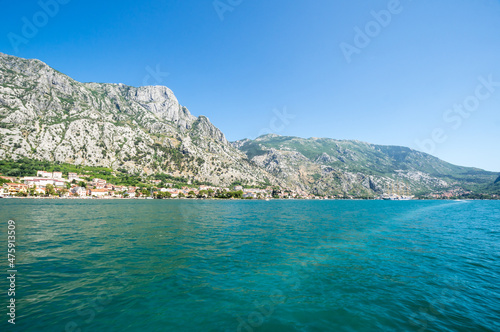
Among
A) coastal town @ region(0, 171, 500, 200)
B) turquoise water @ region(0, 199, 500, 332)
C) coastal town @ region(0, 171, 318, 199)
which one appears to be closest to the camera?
turquoise water @ region(0, 199, 500, 332)

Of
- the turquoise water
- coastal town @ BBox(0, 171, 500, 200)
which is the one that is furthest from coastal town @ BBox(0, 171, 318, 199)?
the turquoise water

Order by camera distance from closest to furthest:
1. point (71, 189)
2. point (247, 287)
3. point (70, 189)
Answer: point (247, 287) < point (71, 189) < point (70, 189)

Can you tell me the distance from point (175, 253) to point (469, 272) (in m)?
25.2

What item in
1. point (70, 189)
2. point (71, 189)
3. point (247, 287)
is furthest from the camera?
point (70, 189)

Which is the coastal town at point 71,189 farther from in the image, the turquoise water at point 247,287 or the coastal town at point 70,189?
the turquoise water at point 247,287

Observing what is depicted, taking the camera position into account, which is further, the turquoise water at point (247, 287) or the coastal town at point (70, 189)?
the coastal town at point (70, 189)

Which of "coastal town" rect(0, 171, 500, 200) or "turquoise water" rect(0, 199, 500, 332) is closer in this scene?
"turquoise water" rect(0, 199, 500, 332)

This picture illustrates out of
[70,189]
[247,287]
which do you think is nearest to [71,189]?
[70,189]

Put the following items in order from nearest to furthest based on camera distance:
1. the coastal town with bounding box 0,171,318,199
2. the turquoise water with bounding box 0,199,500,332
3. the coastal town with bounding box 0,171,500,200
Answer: the turquoise water with bounding box 0,199,500,332, the coastal town with bounding box 0,171,500,200, the coastal town with bounding box 0,171,318,199

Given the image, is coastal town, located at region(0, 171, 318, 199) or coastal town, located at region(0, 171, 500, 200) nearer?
coastal town, located at region(0, 171, 500, 200)

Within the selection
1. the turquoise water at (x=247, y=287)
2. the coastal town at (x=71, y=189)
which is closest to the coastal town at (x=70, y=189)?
the coastal town at (x=71, y=189)

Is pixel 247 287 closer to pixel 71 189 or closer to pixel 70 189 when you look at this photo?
pixel 71 189

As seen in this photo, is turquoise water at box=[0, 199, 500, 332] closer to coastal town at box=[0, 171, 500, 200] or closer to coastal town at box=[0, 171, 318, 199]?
coastal town at box=[0, 171, 500, 200]

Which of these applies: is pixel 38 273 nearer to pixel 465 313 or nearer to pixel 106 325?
pixel 106 325
